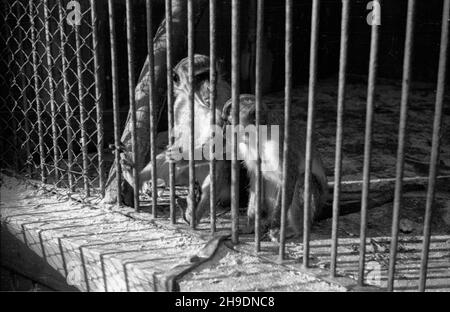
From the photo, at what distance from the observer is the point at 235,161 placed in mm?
4043

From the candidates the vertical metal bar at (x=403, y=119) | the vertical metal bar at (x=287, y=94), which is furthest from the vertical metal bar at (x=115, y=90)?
the vertical metal bar at (x=403, y=119)

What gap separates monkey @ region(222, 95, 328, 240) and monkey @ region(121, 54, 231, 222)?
225mm

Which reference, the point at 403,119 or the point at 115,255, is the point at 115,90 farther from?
the point at 403,119

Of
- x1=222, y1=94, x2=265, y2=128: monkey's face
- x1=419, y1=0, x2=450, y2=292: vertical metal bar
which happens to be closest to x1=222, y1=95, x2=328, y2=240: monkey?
x1=222, y1=94, x2=265, y2=128: monkey's face

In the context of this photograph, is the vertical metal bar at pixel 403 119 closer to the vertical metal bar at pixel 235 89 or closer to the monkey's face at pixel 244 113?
the vertical metal bar at pixel 235 89

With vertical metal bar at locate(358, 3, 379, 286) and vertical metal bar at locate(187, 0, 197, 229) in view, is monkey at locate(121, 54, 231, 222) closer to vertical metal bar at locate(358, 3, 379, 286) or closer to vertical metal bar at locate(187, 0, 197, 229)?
vertical metal bar at locate(187, 0, 197, 229)

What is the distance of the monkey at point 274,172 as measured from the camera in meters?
4.54

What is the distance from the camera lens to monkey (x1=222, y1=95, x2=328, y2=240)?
454 cm

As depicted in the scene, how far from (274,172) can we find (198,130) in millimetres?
829

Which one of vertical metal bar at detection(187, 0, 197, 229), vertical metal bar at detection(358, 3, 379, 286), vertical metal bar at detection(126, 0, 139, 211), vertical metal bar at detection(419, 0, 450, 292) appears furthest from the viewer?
vertical metal bar at detection(126, 0, 139, 211)

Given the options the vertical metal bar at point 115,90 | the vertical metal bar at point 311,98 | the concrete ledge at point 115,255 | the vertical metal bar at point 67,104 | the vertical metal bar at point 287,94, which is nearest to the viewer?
the vertical metal bar at point 311,98

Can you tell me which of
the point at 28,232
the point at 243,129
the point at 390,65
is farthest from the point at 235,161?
the point at 390,65

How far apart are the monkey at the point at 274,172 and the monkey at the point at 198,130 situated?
0.23m

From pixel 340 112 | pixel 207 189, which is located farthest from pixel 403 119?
pixel 207 189
